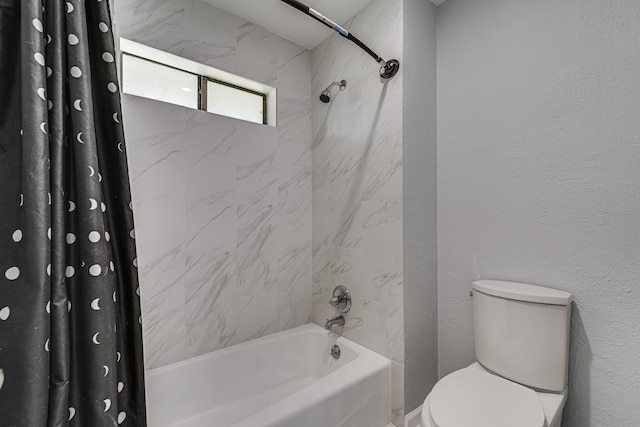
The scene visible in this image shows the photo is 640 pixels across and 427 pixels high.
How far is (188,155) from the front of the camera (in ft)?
5.37

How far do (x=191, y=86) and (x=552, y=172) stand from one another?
2024 mm

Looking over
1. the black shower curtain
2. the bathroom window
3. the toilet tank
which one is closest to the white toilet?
the toilet tank

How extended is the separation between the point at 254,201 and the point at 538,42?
171 centimetres

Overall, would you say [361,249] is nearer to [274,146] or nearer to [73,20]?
[274,146]

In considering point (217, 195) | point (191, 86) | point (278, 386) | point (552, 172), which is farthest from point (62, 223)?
point (552, 172)

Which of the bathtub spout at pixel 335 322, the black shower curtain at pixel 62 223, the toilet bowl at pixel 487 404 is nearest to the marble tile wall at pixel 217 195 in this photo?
the bathtub spout at pixel 335 322

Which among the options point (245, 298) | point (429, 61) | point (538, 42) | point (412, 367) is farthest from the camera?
point (245, 298)

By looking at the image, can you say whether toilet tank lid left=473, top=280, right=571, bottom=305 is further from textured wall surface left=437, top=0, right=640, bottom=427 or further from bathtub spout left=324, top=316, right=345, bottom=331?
bathtub spout left=324, top=316, right=345, bottom=331

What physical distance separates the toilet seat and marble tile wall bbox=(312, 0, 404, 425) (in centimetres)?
37

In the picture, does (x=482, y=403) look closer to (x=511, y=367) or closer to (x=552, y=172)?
(x=511, y=367)

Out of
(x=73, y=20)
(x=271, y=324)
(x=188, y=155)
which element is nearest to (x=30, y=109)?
(x=73, y=20)

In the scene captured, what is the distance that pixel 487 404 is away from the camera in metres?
1.08

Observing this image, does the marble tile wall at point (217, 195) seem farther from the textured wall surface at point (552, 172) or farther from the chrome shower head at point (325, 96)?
the textured wall surface at point (552, 172)

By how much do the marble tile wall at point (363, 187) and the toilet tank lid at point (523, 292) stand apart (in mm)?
406
